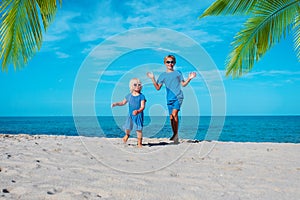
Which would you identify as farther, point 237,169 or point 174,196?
point 237,169

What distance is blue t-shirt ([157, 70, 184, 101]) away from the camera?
6.62 metres

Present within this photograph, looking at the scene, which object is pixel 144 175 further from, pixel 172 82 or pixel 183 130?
pixel 183 130

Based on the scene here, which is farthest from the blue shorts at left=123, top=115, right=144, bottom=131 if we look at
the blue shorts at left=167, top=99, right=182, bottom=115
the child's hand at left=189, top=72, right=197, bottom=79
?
the child's hand at left=189, top=72, right=197, bottom=79

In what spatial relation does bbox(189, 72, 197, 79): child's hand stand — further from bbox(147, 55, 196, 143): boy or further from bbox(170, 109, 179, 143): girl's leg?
bbox(170, 109, 179, 143): girl's leg

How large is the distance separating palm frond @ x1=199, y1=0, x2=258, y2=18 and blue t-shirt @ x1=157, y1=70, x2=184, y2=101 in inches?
61.2

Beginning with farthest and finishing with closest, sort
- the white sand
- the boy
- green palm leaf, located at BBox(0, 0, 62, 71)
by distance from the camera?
the boy, green palm leaf, located at BBox(0, 0, 62, 71), the white sand

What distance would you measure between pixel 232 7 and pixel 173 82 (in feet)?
6.57

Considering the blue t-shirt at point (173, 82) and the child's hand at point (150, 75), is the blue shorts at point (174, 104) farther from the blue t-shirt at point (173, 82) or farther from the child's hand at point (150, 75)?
the child's hand at point (150, 75)

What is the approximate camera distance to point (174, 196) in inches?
111

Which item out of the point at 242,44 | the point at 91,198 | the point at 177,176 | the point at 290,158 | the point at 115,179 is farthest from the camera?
the point at 242,44

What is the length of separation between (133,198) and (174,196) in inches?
15.6

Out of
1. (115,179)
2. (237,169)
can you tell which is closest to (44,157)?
(115,179)

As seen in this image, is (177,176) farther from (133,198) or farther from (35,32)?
(35,32)

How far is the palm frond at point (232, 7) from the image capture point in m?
6.11
